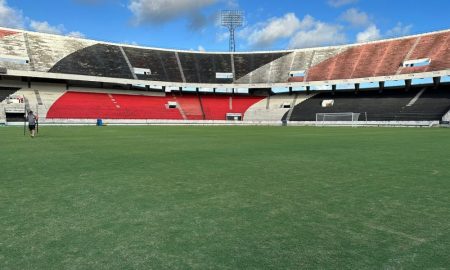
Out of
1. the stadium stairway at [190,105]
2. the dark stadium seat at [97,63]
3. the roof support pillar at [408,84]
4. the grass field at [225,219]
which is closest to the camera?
the grass field at [225,219]

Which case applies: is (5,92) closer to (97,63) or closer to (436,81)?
(97,63)

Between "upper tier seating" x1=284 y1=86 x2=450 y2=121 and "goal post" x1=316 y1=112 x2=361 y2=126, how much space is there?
96 centimetres

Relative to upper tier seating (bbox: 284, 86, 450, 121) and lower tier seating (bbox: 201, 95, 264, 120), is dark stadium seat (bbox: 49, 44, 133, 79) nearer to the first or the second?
lower tier seating (bbox: 201, 95, 264, 120)

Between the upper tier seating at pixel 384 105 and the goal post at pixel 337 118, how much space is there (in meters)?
0.96

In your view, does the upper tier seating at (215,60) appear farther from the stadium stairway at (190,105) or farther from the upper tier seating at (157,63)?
the stadium stairway at (190,105)

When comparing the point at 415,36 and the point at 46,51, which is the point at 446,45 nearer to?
the point at 415,36

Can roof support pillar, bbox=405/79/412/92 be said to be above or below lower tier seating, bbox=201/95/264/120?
above

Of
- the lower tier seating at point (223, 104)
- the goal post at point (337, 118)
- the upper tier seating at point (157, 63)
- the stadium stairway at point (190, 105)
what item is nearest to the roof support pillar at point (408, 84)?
the goal post at point (337, 118)

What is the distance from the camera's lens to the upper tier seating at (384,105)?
4466cm

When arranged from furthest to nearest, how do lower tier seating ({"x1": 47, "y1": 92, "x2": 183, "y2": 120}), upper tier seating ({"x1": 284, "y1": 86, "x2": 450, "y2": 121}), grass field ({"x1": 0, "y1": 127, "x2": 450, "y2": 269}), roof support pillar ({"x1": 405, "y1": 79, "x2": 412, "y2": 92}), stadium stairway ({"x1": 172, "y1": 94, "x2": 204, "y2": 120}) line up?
stadium stairway ({"x1": 172, "y1": 94, "x2": 204, "y2": 120})
roof support pillar ({"x1": 405, "y1": 79, "x2": 412, "y2": 92})
lower tier seating ({"x1": 47, "y1": 92, "x2": 183, "y2": 120})
upper tier seating ({"x1": 284, "y1": 86, "x2": 450, "y2": 121})
grass field ({"x1": 0, "y1": 127, "x2": 450, "y2": 269})

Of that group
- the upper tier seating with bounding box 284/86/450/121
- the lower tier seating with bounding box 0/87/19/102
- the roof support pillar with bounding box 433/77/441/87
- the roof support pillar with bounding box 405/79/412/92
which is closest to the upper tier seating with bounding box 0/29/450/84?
the roof support pillar with bounding box 433/77/441/87

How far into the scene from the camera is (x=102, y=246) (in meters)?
3.27

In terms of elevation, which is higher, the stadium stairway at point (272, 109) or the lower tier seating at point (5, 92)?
the lower tier seating at point (5, 92)

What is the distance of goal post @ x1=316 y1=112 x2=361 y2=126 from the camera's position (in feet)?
162
